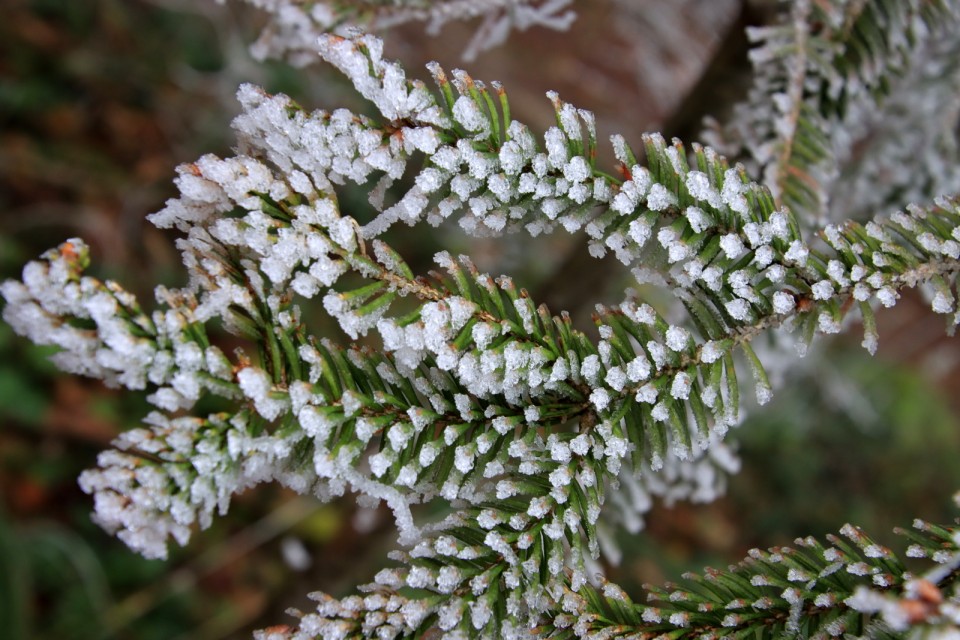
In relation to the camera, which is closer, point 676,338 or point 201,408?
point 676,338

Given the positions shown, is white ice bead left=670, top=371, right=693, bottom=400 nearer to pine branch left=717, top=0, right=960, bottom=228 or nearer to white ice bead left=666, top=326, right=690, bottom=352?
white ice bead left=666, top=326, right=690, bottom=352

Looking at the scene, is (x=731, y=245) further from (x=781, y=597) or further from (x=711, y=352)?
(x=781, y=597)

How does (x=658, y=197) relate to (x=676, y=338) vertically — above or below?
above

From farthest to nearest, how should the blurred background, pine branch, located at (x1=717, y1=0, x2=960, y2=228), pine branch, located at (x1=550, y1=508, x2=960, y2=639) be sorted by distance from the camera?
the blurred background → pine branch, located at (x1=717, y1=0, x2=960, y2=228) → pine branch, located at (x1=550, y1=508, x2=960, y2=639)

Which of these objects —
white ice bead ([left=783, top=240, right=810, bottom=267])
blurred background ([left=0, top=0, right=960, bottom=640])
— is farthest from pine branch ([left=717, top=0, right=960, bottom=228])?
blurred background ([left=0, top=0, right=960, bottom=640])

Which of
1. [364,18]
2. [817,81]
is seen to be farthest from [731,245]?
[364,18]

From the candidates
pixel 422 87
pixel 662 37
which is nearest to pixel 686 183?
pixel 422 87

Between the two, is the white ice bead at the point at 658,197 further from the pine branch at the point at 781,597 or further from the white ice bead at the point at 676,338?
the pine branch at the point at 781,597

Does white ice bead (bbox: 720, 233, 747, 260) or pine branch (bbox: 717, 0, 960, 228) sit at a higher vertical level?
pine branch (bbox: 717, 0, 960, 228)

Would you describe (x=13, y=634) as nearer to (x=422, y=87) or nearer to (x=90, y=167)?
(x=90, y=167)
